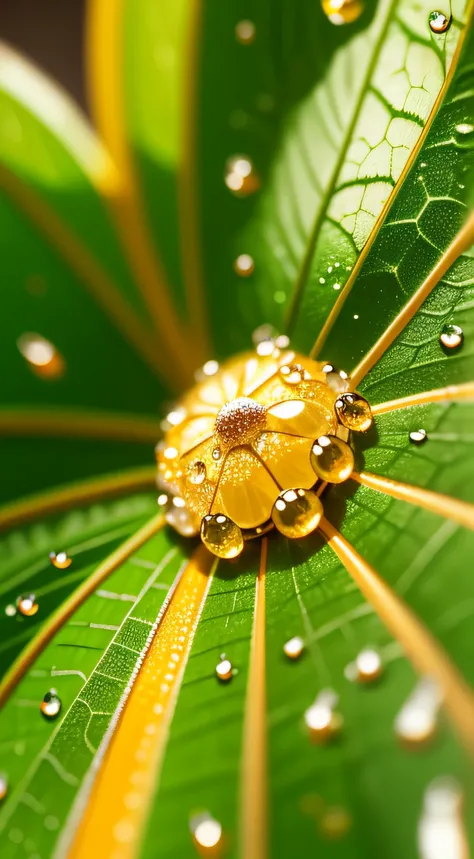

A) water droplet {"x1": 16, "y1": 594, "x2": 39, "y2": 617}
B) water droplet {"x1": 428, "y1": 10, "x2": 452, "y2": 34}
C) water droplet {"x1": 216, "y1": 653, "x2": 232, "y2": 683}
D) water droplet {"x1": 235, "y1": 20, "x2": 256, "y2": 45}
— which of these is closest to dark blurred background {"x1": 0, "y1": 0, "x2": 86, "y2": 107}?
water droplet {"x1": 235, "y1": 20, "x2": 256, "y2": 45}

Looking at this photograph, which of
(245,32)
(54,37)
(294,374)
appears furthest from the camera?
(54,37)

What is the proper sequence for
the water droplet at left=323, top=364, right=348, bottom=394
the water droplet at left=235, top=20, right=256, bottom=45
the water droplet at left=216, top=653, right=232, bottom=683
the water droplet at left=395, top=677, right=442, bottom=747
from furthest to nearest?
the water droplet at left=235, top=20, right=256, bottom=45, the water droplet at left=323, top=364, right=348, bottom=394, the water droplet at left=216, top=653, right=232, bottom=683, the water droplet at left=395, top=677, right=442, bottom=747

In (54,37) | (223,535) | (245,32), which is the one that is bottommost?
(223,535)

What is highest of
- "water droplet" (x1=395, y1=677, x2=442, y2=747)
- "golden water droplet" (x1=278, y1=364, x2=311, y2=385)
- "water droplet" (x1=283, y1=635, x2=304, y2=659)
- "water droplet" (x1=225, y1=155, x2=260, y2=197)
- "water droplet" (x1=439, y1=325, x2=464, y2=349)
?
"water droplet" (x1=225, y1=155, x2=260, y2=197)

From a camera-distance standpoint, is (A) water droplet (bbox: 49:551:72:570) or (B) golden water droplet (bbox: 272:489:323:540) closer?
(B) golden water droplet (bbox: 272:489:323:540)

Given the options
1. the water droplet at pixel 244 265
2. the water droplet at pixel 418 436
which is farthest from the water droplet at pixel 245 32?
the water droplet at pixel 418 436

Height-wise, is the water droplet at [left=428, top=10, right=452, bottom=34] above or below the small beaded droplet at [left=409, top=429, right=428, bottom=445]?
above

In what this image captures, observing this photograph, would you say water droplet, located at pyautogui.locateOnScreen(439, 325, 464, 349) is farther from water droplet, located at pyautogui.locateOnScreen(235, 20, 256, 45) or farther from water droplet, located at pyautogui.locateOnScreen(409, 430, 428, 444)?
water droplet, located at pyautogui.locateOnScreen(235, 20, 256, 45)

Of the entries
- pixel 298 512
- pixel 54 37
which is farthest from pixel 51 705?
pixel 54 37

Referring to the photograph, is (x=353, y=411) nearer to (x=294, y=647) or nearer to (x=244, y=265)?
(x=294, y=647)
